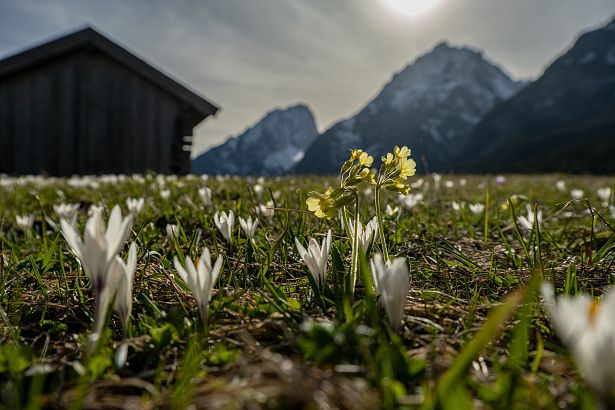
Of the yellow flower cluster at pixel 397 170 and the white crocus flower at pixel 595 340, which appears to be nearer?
Answer: the white crocus flower at pixel 595 340

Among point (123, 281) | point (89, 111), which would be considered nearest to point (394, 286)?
point (123, 281)

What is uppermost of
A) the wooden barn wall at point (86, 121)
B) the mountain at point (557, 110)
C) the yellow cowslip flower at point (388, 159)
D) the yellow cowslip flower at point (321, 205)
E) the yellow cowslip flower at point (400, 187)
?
the mountain at point (557, 110)

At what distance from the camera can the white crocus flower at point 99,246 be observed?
3.11ft

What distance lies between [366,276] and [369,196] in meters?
3.52

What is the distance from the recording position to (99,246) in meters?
0.96

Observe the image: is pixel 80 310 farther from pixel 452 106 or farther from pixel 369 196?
pixel 452 106

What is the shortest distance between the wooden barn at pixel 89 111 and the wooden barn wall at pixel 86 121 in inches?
1.2

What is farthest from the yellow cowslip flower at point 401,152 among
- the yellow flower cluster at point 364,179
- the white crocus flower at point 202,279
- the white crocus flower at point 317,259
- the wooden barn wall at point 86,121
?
the wooden barn wall at point 86,121

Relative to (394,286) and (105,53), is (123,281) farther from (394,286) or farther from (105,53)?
(105,53)

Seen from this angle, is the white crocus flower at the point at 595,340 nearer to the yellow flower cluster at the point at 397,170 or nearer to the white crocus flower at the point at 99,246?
the yellow flower cluster at the point at 397,170

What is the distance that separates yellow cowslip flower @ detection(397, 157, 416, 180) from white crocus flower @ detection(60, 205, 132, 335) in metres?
0.85

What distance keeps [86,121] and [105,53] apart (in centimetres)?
250

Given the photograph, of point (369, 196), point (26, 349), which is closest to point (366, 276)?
point (26, 349)

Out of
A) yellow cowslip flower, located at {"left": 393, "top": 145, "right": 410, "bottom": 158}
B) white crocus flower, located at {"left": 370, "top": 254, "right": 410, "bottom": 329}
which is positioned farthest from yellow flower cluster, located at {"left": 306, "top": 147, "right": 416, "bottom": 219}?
white crocus flower, located at {"left": 370, "top": 254, "right": 410, "bottom": 329}
